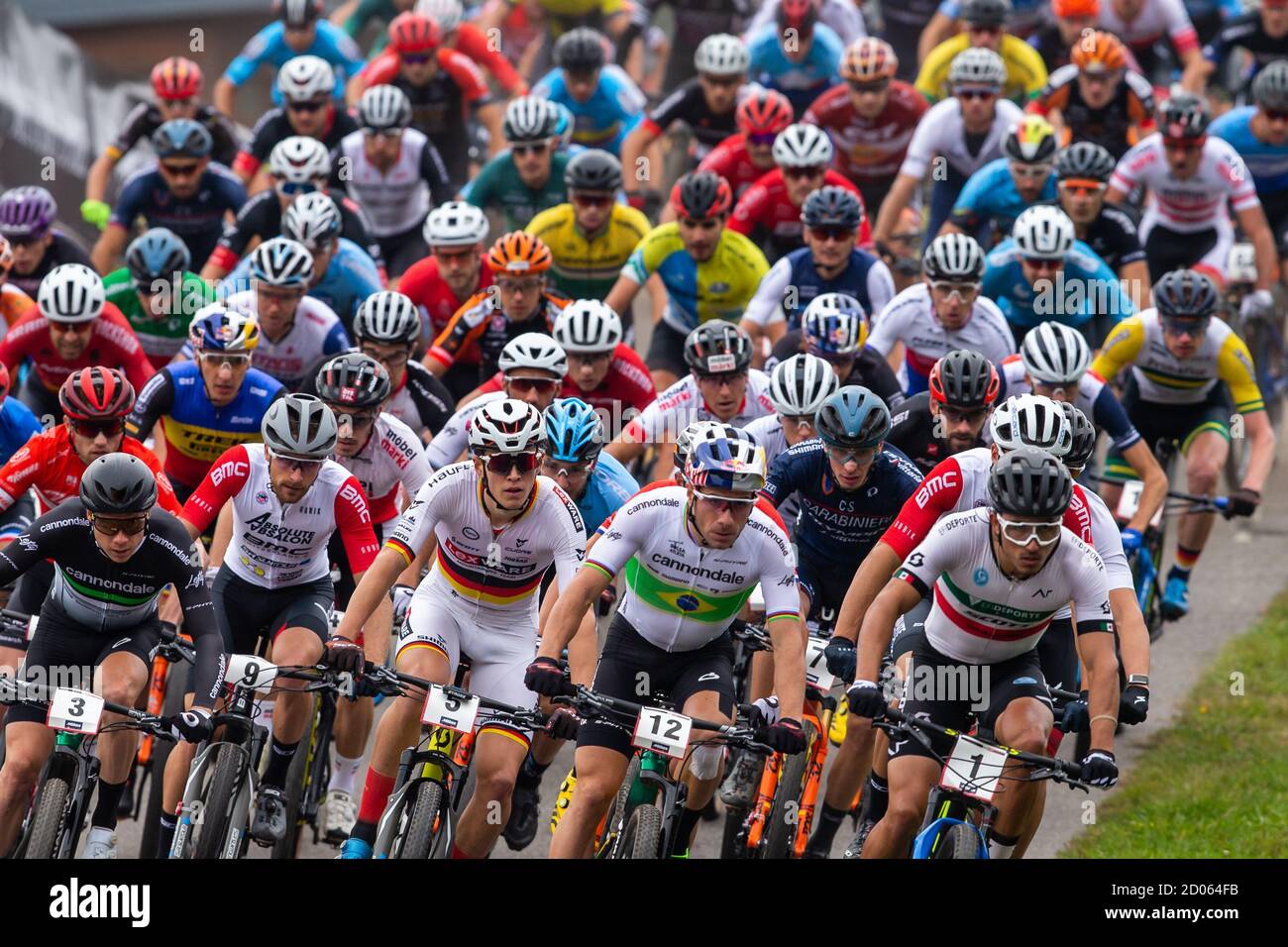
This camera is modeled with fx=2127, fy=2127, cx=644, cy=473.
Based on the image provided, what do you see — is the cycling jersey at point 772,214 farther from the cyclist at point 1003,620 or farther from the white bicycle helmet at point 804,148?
the cyclist at point 1003,620

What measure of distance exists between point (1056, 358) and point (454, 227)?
4124 millimetres

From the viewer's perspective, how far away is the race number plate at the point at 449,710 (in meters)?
8.13

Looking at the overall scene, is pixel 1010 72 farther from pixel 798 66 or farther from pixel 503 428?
pixel 503 428

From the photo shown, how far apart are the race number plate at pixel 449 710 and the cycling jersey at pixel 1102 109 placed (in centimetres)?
1022

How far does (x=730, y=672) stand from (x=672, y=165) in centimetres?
1177

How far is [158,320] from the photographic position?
43.5ft

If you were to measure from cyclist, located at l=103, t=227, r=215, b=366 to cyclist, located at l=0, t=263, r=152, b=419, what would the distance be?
0.56 meters

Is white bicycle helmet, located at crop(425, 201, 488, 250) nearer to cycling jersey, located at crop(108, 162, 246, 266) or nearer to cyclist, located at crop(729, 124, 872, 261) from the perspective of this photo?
cyclist, located at crop(729, 124, 872, 261)

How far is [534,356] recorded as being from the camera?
432 inches

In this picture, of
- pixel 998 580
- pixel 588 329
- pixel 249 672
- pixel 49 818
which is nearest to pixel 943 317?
pixel 588 329

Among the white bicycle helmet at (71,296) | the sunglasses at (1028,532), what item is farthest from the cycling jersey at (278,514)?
the sunglasses at (1028,532)

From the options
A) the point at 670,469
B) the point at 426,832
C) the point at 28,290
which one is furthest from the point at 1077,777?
the point at 28,290

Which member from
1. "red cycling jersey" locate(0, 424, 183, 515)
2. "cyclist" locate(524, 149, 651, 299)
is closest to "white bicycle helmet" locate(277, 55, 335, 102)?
"cyclist" locate(524, 149, 651, 299)
